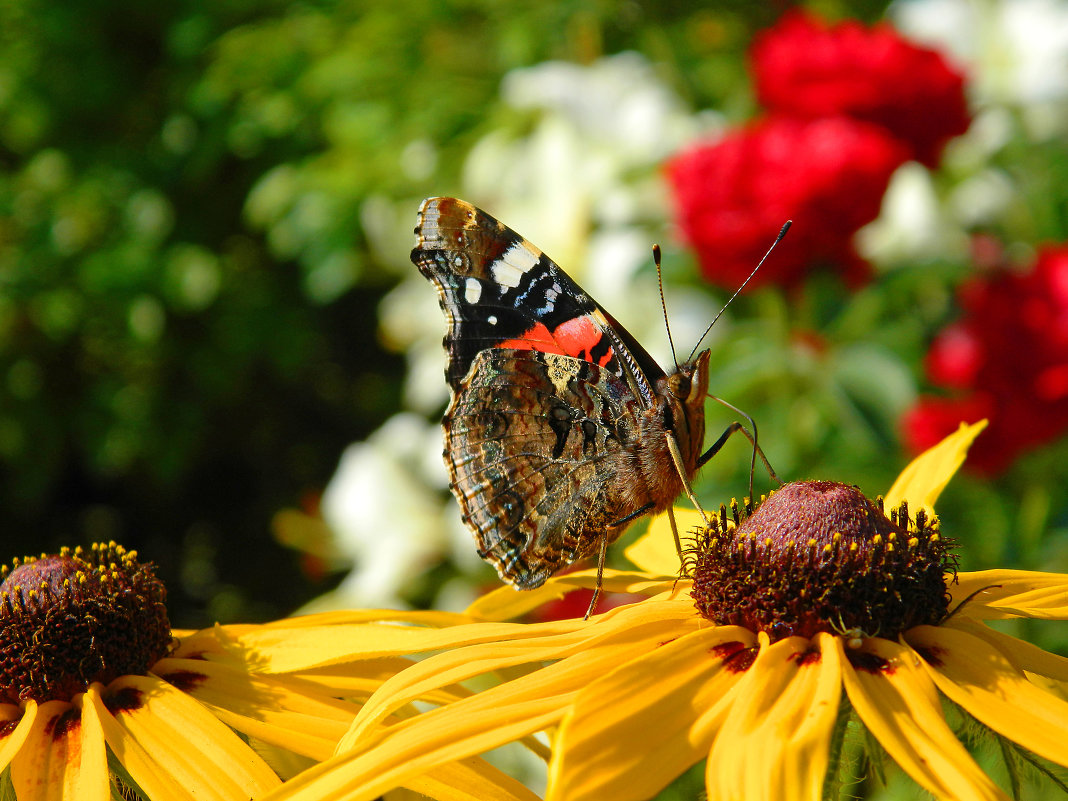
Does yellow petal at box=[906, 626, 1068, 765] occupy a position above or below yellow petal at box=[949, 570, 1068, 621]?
below

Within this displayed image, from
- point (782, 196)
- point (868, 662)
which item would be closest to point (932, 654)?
point (868, 662)

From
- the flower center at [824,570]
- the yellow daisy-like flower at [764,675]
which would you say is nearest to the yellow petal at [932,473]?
the yellow daisy-like flower at [764,675]

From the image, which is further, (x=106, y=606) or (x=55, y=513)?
(x=55, y=513)

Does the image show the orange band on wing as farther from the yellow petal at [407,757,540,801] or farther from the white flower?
the white flower

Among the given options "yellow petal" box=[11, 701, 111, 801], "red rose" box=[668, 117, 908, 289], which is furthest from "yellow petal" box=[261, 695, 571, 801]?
"red rose" box=[668, 117, 908, 289]

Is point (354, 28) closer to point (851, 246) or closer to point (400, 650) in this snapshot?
point (851, 246)

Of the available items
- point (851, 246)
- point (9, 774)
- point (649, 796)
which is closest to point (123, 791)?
point (9, 774)
